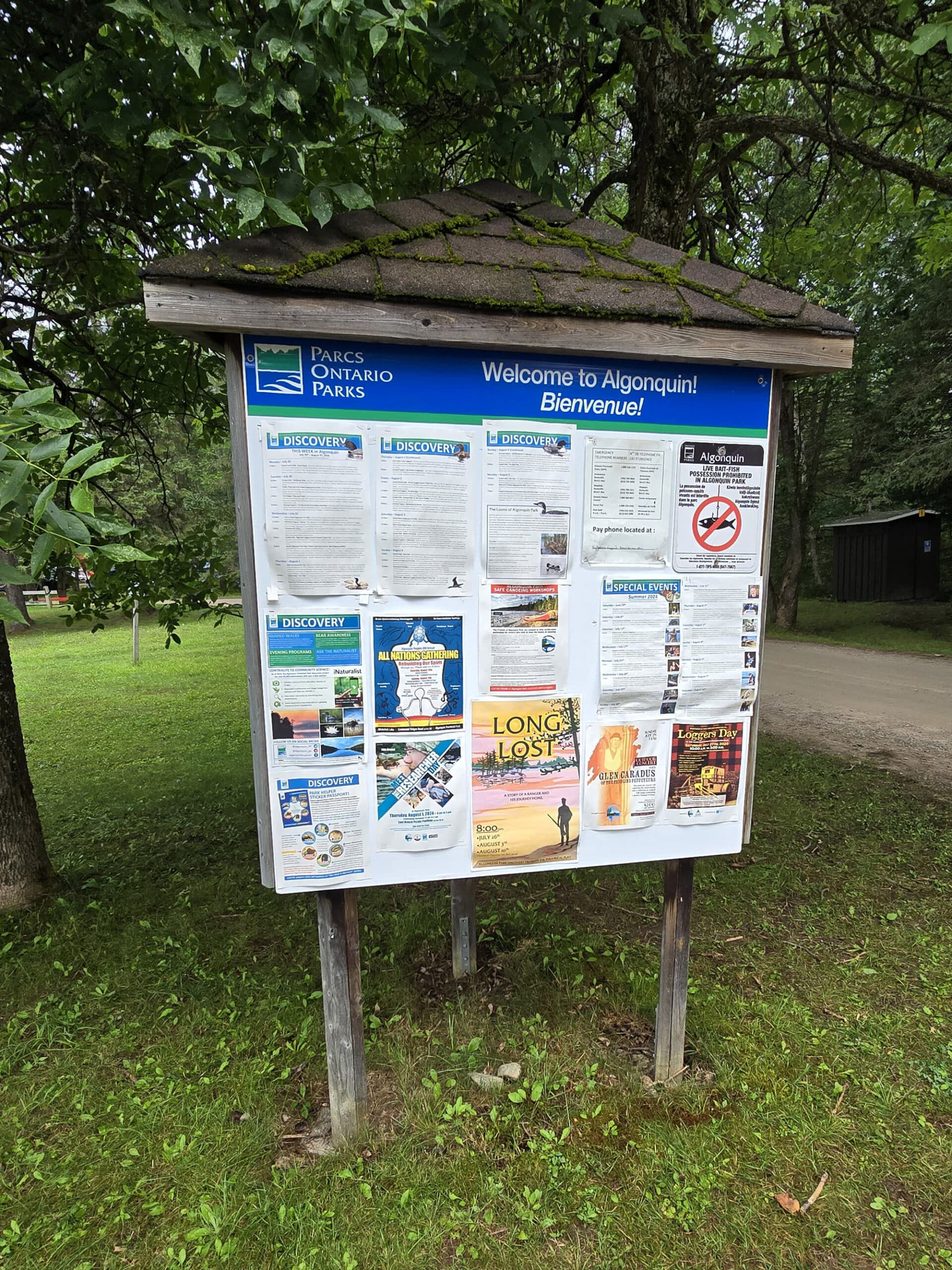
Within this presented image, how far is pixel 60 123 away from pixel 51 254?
0.58m

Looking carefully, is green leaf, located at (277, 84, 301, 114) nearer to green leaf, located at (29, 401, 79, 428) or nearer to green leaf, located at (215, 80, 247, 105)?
green leaf, located at (215, 80, 247, 105)

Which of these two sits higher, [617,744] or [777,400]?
[777,400]

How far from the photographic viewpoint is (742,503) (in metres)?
2.30

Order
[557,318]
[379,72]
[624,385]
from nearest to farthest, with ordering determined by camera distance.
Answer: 1. [557,318]
2. [624,385]
3. [379,72]

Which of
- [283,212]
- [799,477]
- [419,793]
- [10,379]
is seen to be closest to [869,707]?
[419,793]

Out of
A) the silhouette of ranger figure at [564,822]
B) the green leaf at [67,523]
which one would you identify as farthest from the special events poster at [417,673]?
the green leaf at [67,523]

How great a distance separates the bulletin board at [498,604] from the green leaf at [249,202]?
0.34 meters

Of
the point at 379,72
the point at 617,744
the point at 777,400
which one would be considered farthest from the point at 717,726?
the point at 379,72

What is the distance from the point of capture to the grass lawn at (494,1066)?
2.07m

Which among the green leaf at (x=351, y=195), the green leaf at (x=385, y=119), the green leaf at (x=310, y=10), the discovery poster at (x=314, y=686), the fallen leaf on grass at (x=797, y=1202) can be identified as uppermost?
the green leaf at (x=310, y=10)

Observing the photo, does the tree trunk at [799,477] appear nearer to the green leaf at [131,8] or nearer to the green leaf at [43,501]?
the green leaf at [131,8]

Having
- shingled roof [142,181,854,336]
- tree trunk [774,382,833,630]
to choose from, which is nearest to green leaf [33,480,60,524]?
shingled roof [142,181,854,336]

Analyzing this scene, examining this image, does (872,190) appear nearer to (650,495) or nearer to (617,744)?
(650,495)

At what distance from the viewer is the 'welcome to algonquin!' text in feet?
6.83
